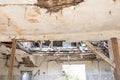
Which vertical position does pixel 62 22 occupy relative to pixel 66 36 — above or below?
above

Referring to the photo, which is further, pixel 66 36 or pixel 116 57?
pixel 66 36

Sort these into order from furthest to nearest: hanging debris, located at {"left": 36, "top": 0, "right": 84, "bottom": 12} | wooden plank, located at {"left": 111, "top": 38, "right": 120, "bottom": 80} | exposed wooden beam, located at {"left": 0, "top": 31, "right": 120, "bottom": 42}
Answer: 1. exposed wooden beam, located at {"left": 0, "top": 31, "right": 120, "bottom": 42}
2. wooden plank, located at {"left": 111, "top": 38, "right": 120, "bottom": 80}
3. hanging debris, located at {"left": 36, "top": 0, "right": 84, "bottom": 12}

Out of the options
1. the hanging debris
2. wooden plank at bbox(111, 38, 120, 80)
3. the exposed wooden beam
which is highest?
the hanging debris

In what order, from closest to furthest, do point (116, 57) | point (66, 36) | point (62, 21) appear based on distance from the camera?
point (62, 21), point (116, 57), point (66, 36)

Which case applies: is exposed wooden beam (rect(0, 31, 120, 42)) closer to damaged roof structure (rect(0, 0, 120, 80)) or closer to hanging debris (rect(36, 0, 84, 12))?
damaged roof structure (rect(0, 0, 120, 80))

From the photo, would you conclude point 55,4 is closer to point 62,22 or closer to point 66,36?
point 62,22

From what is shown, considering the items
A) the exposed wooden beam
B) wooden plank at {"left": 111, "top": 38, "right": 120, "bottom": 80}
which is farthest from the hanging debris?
wooden plank at {"left": 111, "top": 38, "right": 120, "bottom": 80}

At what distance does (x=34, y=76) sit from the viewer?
687cm

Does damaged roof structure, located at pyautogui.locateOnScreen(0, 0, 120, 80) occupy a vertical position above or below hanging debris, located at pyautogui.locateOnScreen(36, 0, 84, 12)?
below

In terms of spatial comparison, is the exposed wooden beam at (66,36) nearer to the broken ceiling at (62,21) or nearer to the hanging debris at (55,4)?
the broken ceiling at (62,21)

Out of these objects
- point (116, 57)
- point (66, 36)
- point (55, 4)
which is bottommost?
point (116, 57)

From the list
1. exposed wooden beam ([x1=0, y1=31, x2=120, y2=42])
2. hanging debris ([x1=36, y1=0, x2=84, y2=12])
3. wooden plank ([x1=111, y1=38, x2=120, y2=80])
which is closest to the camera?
hanging debris ([x1=36, y1=0, x2=84, y2=12])

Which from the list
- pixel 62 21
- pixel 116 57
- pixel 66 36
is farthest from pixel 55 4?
pixel 116 57

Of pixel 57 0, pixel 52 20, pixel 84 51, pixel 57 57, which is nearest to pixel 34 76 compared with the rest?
pixel 57 57
